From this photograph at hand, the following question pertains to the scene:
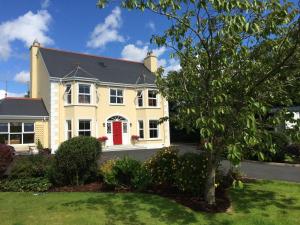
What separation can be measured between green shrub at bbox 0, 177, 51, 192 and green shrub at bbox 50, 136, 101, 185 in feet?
1.24

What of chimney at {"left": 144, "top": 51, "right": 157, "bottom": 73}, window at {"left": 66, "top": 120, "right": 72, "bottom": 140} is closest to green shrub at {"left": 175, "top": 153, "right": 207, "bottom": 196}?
window at {"left": 66, "top": 120, "right": 72, "bottom": 140}

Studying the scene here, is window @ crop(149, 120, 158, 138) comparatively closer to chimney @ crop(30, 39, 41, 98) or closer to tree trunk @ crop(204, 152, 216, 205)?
chimney @ crop(30, 39, 41, 98)

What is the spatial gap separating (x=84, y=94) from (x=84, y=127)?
9.90 ft

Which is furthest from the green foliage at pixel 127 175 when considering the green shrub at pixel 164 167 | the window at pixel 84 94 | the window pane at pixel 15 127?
the window pane at pixel 15 127

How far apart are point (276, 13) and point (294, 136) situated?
2549 mm

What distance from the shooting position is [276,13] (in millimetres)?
6434

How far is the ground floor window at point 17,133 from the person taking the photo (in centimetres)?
2662

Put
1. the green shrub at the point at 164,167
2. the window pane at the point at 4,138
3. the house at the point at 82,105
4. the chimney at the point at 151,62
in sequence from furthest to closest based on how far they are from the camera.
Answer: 1. the chimney at the point at 151,62
2. the house at the point at 82,105
3. the window pane at the point at 4,138
4. the green shrub at the point at 164,167

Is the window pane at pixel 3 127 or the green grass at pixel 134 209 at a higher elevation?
the window pane at pixel 3 127

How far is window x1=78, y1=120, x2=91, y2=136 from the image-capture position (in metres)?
28.4

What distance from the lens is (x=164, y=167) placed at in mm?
10047

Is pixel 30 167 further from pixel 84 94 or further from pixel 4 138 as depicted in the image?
pixel 84 94

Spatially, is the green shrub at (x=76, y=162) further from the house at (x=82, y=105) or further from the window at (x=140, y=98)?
the window at (x=140, y=98)

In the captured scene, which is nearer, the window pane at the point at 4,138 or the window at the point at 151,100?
the window pane at the point at 4,138
